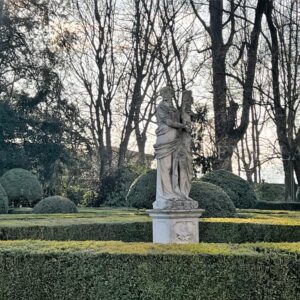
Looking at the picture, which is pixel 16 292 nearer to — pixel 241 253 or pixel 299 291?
pixel 241 253


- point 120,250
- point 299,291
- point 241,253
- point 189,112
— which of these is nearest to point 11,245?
point 120,250

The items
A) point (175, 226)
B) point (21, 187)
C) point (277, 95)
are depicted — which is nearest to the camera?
point (175, 226)

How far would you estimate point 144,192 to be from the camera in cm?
1537

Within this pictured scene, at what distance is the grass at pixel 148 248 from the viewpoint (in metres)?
5.37

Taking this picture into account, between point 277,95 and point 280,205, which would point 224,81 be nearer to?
point 277,95

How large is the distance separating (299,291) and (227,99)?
691 inches

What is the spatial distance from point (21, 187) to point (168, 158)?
602 inches

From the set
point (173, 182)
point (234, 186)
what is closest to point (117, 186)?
point (234, 186)

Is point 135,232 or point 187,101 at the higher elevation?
point 187,101

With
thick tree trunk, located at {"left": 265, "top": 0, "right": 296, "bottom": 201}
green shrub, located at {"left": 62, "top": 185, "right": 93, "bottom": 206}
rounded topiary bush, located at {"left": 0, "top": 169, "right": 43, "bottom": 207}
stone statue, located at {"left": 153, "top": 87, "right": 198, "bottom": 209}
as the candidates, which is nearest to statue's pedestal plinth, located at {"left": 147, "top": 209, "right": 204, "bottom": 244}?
stone statue, located at {"left": 153, "top": 87, "right": 198, "bottom": 209}

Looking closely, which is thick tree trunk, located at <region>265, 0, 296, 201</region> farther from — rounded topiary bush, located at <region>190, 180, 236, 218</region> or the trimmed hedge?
rounded topiary bush, located at <region>190, 180, 236, 218</region>

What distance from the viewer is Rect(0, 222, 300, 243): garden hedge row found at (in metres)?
9.59

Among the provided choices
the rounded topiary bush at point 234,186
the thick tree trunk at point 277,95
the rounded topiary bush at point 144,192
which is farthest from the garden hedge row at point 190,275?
the thick tree trunk at point 277,95

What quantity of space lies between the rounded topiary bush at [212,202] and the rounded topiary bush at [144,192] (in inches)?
107
